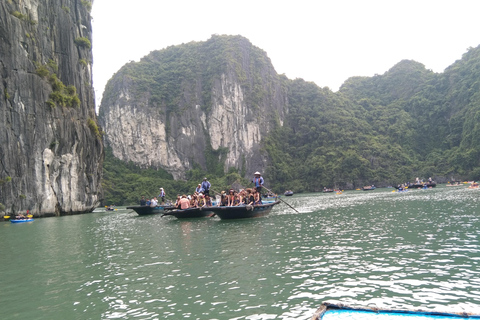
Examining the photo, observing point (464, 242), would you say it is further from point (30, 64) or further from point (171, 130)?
point (171, 130)

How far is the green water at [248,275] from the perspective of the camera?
245 inches

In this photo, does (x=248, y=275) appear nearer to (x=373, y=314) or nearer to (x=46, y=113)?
(x=373, y=314)

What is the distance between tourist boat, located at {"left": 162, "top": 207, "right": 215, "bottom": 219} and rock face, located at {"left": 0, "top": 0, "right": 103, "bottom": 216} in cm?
1766

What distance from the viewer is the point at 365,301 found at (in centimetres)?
606

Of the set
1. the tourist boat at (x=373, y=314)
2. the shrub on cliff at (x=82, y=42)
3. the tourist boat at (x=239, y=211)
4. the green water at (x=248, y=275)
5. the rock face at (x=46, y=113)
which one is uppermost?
the shrub on cliff at (x=82, y=42)

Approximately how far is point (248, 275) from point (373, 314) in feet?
13.2

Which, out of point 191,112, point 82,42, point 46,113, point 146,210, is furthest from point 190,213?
point 191,112

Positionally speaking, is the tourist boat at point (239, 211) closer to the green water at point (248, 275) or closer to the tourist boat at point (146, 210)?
the green water at point (248, 275)

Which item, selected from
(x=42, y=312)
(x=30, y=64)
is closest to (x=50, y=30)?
(x=30, y=64)

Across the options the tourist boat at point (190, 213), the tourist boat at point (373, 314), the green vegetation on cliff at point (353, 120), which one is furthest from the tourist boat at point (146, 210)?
the green vegetation on cliff at point (353, 120)

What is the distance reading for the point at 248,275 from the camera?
26.6 feet

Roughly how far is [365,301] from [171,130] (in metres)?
100

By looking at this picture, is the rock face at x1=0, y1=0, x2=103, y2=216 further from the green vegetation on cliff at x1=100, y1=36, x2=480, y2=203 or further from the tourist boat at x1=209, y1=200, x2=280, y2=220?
the green vegetation on cliff at x1=100, y1=36, x2=480, y2=203

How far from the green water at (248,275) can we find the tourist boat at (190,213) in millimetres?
8708
